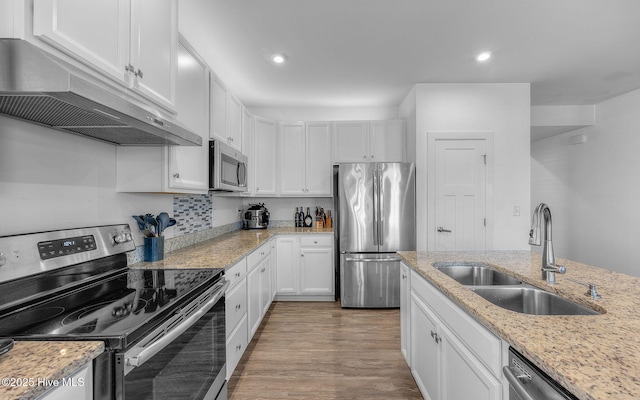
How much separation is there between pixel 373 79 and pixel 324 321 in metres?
2.75

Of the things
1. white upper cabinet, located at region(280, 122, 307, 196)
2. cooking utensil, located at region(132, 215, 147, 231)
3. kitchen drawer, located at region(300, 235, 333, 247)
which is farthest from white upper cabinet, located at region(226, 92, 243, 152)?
kitchen drawer, located at region(300, 235, 333, 247)

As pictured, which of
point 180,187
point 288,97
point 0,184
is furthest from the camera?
point 288,97

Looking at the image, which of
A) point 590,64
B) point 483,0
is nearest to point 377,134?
point 483,0

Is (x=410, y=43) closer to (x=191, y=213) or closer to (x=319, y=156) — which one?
(x=319, y=156)

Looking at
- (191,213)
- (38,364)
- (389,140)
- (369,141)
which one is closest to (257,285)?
(191,213)

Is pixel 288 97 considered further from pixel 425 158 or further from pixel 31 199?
pixel 31 199

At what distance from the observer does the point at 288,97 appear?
3.89m

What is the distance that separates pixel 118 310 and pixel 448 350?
1428 mm

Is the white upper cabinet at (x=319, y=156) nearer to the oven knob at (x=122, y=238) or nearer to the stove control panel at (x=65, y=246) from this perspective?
the oven knob at (x=122, y=238)

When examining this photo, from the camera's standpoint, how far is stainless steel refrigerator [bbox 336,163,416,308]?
11.2 ft

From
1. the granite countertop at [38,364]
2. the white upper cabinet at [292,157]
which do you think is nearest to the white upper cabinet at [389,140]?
the white upper cabinet at [292,157]

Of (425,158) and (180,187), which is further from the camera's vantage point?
(425,158)

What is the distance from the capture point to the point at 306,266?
366cm

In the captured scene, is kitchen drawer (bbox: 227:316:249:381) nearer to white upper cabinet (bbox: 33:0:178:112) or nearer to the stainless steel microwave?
the stainless steel microwave
